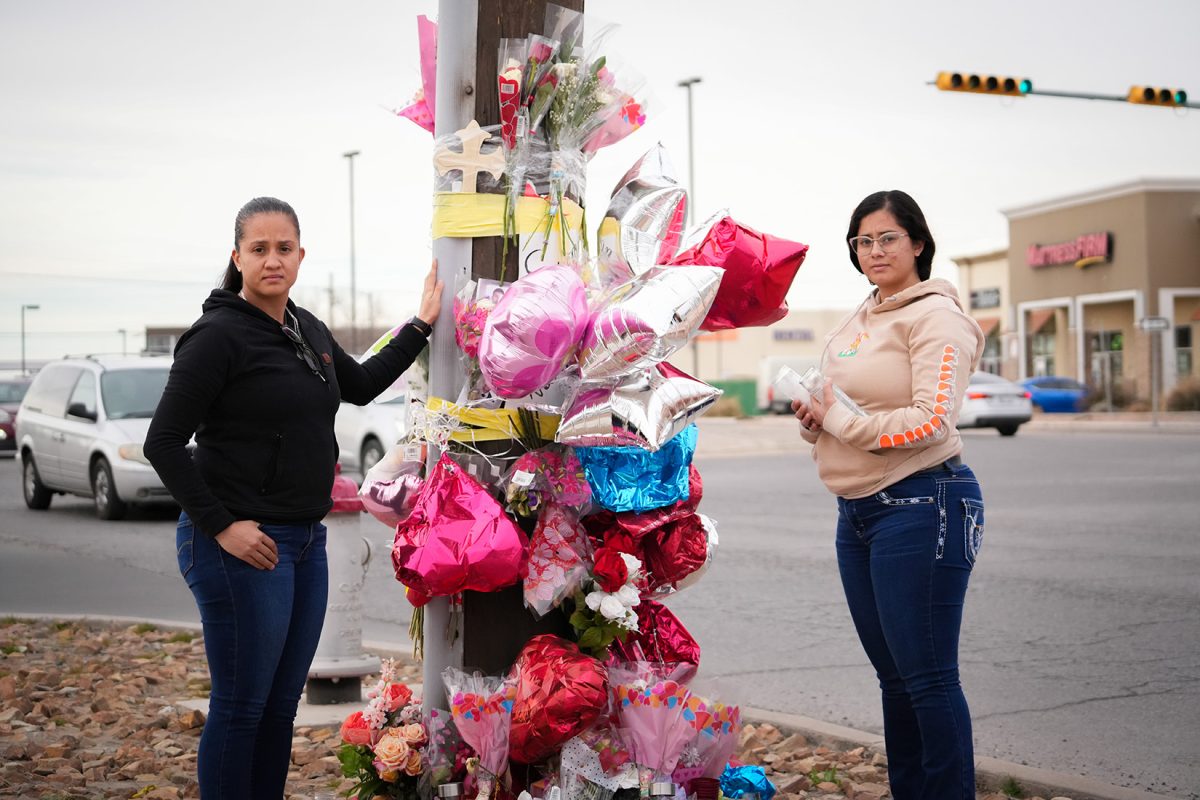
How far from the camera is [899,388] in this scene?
3547 mm

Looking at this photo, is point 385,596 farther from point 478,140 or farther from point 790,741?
point 478,140

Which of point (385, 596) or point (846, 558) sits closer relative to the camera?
point (846, 558)

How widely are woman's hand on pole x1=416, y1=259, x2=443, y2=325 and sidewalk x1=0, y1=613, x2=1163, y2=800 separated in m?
1.95

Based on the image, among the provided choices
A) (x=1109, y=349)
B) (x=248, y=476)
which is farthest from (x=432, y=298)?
(x=1109, y=349)

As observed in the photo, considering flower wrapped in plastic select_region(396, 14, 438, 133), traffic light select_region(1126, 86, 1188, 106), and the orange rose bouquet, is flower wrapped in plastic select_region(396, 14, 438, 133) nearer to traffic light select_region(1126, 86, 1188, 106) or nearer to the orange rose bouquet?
the orange rose bouquet

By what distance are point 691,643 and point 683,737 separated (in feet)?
1.34

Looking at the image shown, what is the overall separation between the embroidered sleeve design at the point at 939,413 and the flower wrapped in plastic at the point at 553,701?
1033mm

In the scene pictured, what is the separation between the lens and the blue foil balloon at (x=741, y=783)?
3.68m

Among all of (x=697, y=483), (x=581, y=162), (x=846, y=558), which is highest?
(x=581, y=162)

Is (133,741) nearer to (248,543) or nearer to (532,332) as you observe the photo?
(248,543)

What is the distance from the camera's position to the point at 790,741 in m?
5.08

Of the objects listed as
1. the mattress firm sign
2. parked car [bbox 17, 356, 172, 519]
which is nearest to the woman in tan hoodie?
parked car [bbox 17, 356, 172, 519]

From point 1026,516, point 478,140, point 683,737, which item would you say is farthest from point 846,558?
point 1026,516

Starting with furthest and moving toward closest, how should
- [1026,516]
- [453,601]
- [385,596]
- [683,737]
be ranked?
[1026,516]
[385,596]
[453,601]
[683,737]
